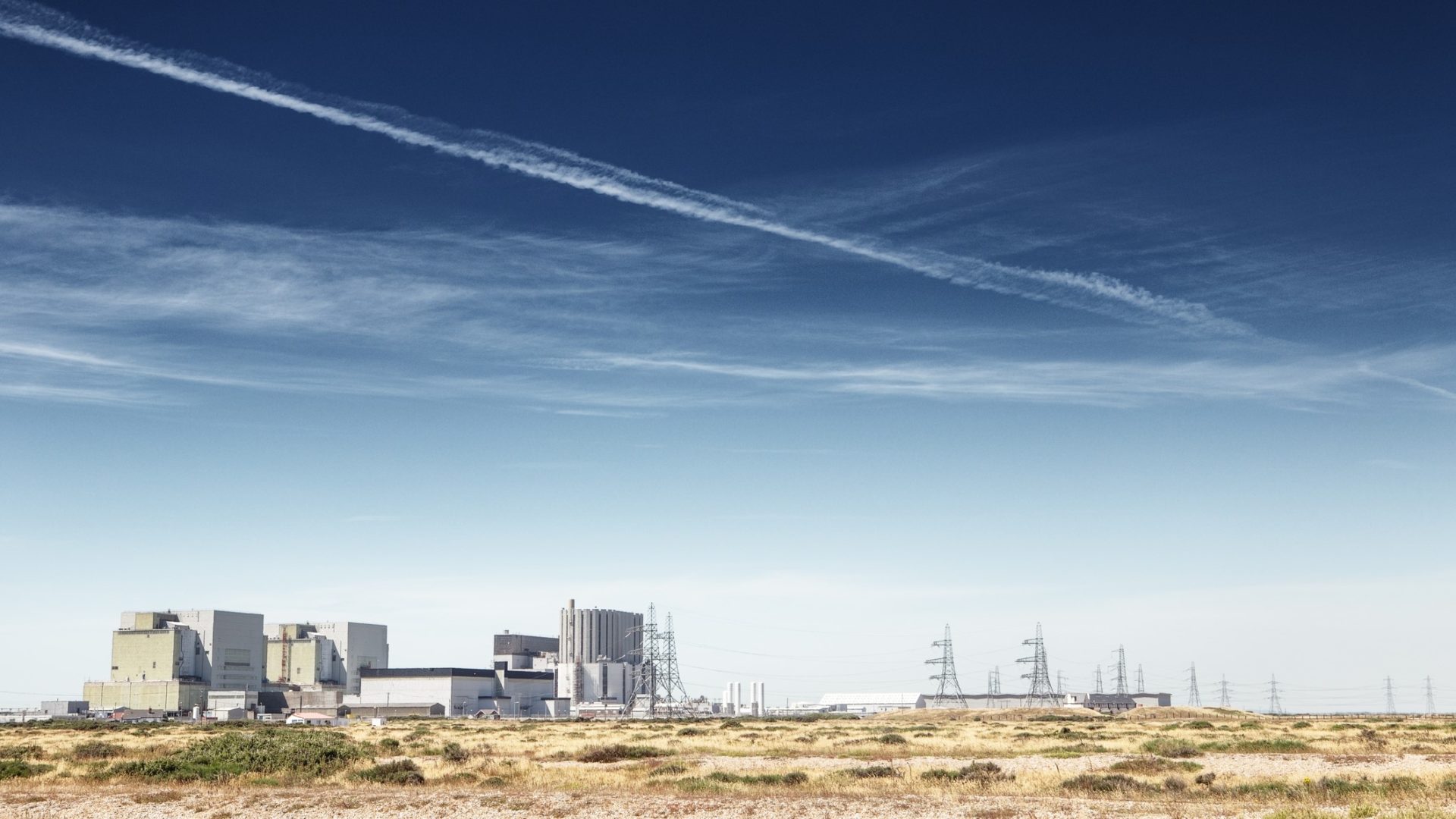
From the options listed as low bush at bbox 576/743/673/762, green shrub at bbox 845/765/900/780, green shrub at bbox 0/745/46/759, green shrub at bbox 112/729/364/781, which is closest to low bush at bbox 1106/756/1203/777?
green shrub at bbox 845/765/900/780

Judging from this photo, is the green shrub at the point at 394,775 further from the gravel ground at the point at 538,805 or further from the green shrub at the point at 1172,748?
the green shrub at the point at 1172,748

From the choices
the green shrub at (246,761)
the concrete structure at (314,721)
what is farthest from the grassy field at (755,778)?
the concrete structure at (314,721)

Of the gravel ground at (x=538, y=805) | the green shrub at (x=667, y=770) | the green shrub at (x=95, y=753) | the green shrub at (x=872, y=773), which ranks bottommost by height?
the green shrub at (x=95, y=753)

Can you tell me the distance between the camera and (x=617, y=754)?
203 feet

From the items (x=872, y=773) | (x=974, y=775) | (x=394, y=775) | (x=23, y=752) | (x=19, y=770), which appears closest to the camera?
(x=974, y=775)

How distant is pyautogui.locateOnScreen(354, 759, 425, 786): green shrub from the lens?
46062 millimetres

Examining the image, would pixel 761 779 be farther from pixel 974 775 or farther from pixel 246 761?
pixel 246 761

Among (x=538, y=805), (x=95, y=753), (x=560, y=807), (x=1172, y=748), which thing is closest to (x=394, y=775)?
(x=538, y=805)

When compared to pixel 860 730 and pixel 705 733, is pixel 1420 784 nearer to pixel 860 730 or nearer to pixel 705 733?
pixel 705 733

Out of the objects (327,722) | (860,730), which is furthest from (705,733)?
(327,722)

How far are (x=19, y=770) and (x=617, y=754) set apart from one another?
84.5 ft

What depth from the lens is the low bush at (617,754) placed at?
197ft

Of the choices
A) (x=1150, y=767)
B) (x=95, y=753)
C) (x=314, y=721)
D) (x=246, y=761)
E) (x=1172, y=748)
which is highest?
(x=246, y=761)

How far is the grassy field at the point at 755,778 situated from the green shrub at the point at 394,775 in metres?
0.15
